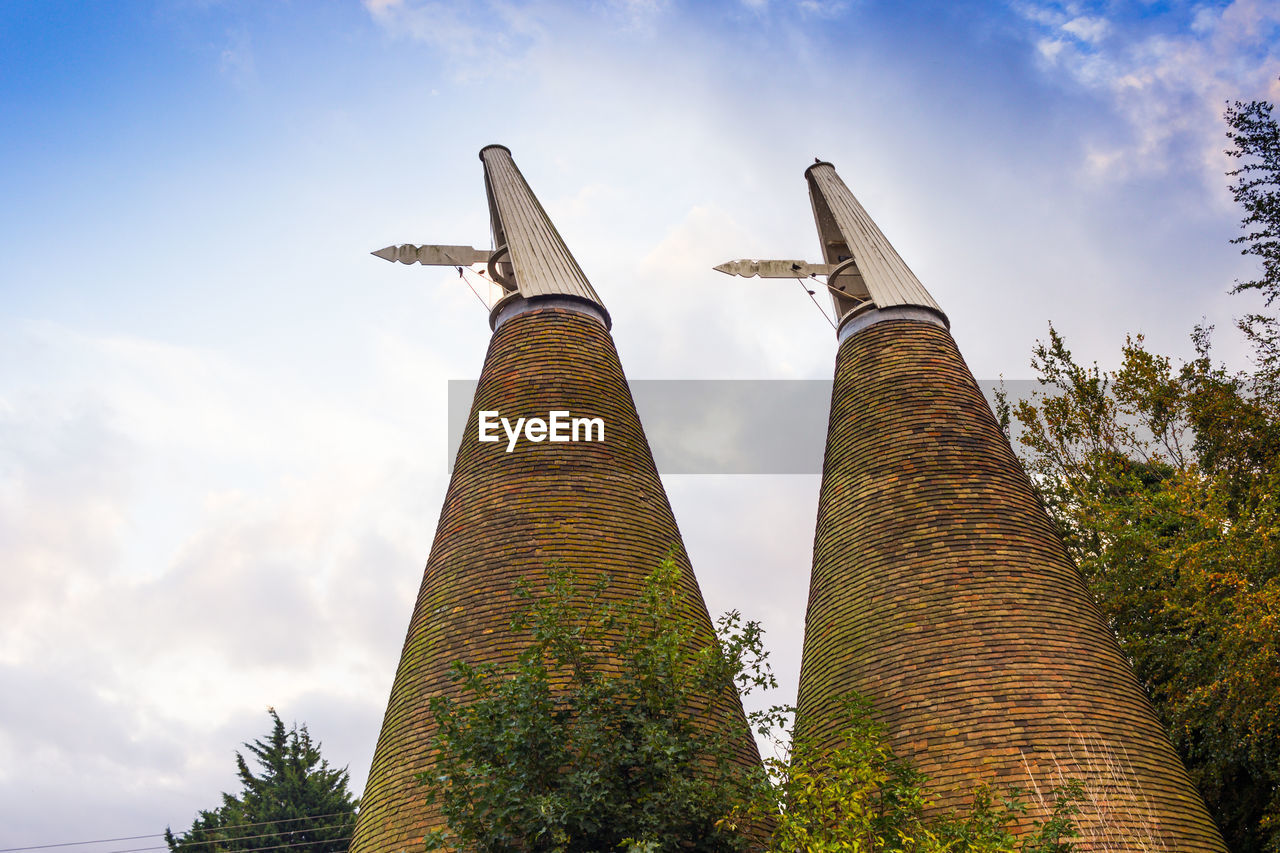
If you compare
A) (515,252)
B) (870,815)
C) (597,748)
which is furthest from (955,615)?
(515,252)

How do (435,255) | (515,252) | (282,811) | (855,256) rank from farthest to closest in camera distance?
(282,811) → (435,255) → (855,256) → (515,252)

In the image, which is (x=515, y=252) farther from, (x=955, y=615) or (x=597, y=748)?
(x=597, y=748)

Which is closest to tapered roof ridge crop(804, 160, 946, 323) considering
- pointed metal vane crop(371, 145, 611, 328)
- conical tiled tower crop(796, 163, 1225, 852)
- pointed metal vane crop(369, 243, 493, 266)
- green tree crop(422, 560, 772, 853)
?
conical tiled tower crop(796, 163, 1225, 852)

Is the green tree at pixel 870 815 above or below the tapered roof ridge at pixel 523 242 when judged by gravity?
below

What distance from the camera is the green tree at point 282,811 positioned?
21.5m

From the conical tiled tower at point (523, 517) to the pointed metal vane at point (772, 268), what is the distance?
3.46 metres

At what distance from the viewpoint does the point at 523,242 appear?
42.7 feet

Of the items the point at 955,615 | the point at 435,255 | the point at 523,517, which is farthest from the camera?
the point at 435,255

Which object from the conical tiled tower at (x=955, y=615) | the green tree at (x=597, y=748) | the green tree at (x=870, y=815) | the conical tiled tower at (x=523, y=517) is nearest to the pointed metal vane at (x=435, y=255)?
the conical tiled tower at (x=523, y=517)

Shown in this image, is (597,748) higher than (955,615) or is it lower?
lower

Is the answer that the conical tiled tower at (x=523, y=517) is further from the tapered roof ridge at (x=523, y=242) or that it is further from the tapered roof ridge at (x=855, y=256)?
the tapered roof ridge at (x=855, y=256)

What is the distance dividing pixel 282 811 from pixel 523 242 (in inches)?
541

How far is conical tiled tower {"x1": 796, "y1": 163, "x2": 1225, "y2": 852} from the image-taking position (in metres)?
8.74

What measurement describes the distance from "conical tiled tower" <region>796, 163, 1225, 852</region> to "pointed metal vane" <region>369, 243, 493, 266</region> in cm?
471
